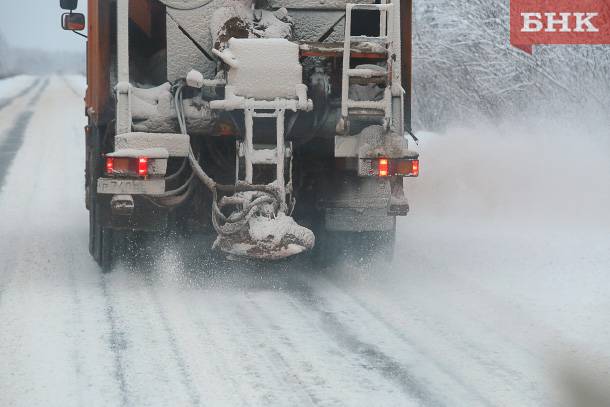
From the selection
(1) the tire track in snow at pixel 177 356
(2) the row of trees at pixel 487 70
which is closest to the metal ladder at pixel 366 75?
(1) the tire track in snow at pixel 177 356

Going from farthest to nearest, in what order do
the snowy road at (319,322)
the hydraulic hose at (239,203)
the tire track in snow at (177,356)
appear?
the hydraulic hose at (239,203)
the snowy road at (319,322)
the tire track in snow at (177,356)

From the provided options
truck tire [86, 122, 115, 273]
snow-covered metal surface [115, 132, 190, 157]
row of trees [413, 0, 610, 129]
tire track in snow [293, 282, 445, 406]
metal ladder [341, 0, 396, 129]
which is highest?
row of trees [413, 0, 610, 129]

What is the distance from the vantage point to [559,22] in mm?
21969

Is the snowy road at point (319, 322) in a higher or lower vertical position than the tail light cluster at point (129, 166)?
lower

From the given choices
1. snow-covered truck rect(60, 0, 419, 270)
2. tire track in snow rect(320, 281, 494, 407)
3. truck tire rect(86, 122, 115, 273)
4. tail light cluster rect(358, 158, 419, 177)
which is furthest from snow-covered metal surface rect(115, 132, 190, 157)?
tire track in snow rect(320, 281, 494, 407)

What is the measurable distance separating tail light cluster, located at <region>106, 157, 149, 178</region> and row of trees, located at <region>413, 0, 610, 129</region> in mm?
16095

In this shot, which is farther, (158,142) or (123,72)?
(123,72)

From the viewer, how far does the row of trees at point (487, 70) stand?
2200 cm

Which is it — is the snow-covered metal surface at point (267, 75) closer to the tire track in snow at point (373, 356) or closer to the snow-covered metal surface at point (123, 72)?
the snow-covered metal surface at point (123, 72)

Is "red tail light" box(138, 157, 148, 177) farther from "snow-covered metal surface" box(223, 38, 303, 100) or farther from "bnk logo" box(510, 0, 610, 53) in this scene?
"bnk logo" box(510, 0, 610, 53)

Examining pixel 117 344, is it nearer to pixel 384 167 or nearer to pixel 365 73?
pixel 384 167

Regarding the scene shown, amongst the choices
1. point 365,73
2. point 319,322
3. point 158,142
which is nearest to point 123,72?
point 158,142

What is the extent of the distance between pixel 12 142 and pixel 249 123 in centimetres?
1441

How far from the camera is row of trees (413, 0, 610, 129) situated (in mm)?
22000
